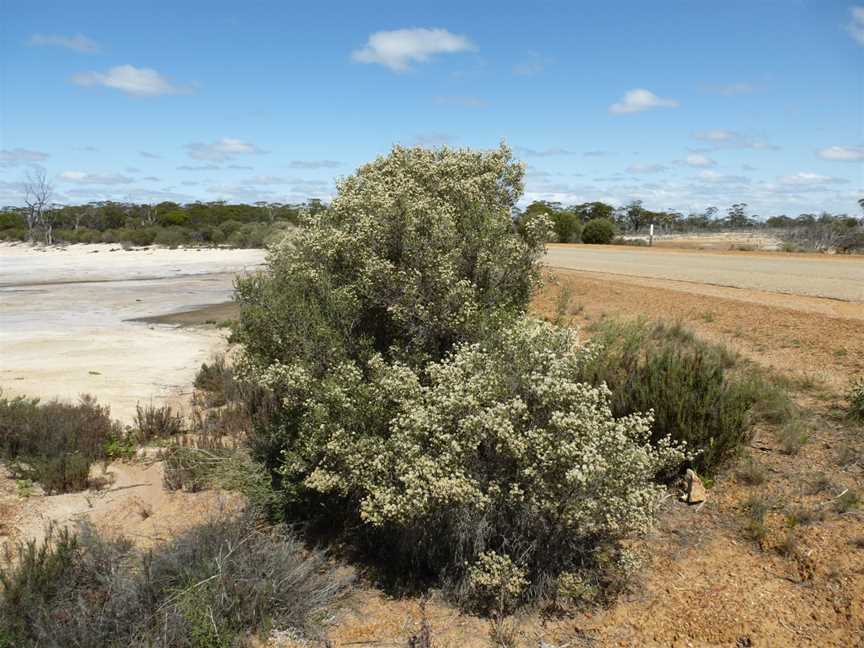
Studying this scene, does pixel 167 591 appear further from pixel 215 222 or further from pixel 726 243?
pixel 215 222

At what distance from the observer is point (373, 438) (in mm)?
6035

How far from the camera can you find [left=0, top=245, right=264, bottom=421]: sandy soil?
40.7 ft

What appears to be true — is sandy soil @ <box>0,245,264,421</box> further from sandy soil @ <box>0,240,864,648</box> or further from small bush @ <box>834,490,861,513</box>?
small bush @ <box>834,490,861,513</box>

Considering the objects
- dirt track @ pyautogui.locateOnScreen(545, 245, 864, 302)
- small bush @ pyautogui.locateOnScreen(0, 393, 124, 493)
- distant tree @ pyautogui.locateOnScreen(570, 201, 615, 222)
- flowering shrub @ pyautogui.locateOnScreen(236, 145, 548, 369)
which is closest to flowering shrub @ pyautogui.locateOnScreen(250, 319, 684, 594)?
flowering shrub @ pyautogui.locateOnScreen(236, 145, 548, 369)

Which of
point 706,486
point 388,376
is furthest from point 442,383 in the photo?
point 706,486

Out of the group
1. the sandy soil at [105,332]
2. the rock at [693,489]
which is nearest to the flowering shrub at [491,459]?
the rock at [693,489]

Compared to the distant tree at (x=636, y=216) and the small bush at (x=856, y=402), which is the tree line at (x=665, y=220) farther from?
the small bush at (x=856, y=402)

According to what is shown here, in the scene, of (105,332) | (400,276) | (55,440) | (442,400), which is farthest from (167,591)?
(105,332)

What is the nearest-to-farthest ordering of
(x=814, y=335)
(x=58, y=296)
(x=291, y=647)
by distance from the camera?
(x=291, y=647)
(x=814, y=335)
(x=58, y=296)

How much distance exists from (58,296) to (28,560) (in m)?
→ 25.3

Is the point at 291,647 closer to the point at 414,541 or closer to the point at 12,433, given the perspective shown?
the point at 414,541

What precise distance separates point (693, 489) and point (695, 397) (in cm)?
111

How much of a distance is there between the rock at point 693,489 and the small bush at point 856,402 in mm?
1977

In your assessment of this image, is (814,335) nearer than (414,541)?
No
